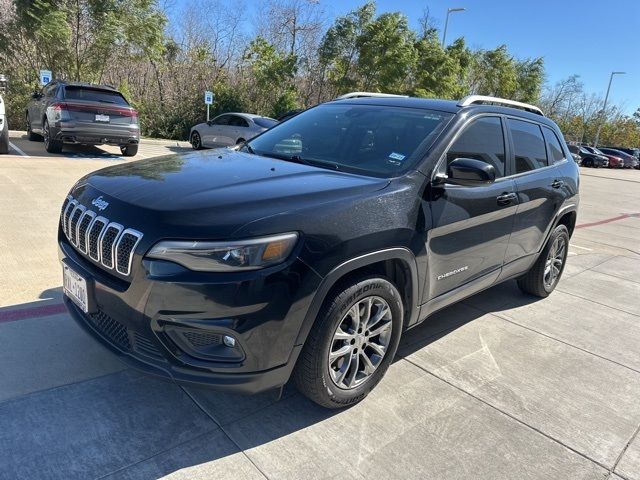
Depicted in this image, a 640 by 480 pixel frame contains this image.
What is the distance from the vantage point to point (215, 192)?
2.48 metres

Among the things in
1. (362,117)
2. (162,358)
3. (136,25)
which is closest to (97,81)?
(136,25)

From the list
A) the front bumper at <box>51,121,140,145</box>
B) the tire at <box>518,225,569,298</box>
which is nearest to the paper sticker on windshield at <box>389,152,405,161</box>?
the tire at <box>518,225,569,298</box>

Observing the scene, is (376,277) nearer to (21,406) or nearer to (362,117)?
(362,117)

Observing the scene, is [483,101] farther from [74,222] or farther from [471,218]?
[74,222]

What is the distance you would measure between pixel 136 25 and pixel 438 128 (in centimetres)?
1673

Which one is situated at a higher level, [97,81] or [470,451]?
[97,81]

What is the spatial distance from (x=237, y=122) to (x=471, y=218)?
13.1 m

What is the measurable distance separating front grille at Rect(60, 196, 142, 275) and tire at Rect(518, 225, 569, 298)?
3.80 m

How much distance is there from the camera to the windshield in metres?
3.17

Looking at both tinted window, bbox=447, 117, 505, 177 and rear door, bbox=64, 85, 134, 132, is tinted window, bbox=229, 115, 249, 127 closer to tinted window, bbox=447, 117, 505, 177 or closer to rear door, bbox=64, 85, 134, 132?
rear door, bbox=64, 85, 134, 132

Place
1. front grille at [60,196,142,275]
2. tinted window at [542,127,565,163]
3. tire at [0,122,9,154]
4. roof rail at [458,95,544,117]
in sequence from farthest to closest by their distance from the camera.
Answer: tire at [0,122,9,154]
tinted window at [542,127,565,163]
roof rail at [458,95,544,117]
front grille at [60,196,142,275]

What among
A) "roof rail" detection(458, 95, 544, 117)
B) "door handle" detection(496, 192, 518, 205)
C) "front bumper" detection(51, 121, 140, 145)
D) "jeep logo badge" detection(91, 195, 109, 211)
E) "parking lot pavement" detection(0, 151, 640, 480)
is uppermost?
"roof rail" detection(458, 95, 544, 117)

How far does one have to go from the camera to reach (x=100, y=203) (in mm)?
2572

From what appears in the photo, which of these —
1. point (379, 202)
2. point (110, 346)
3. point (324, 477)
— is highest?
point (379, 202)
